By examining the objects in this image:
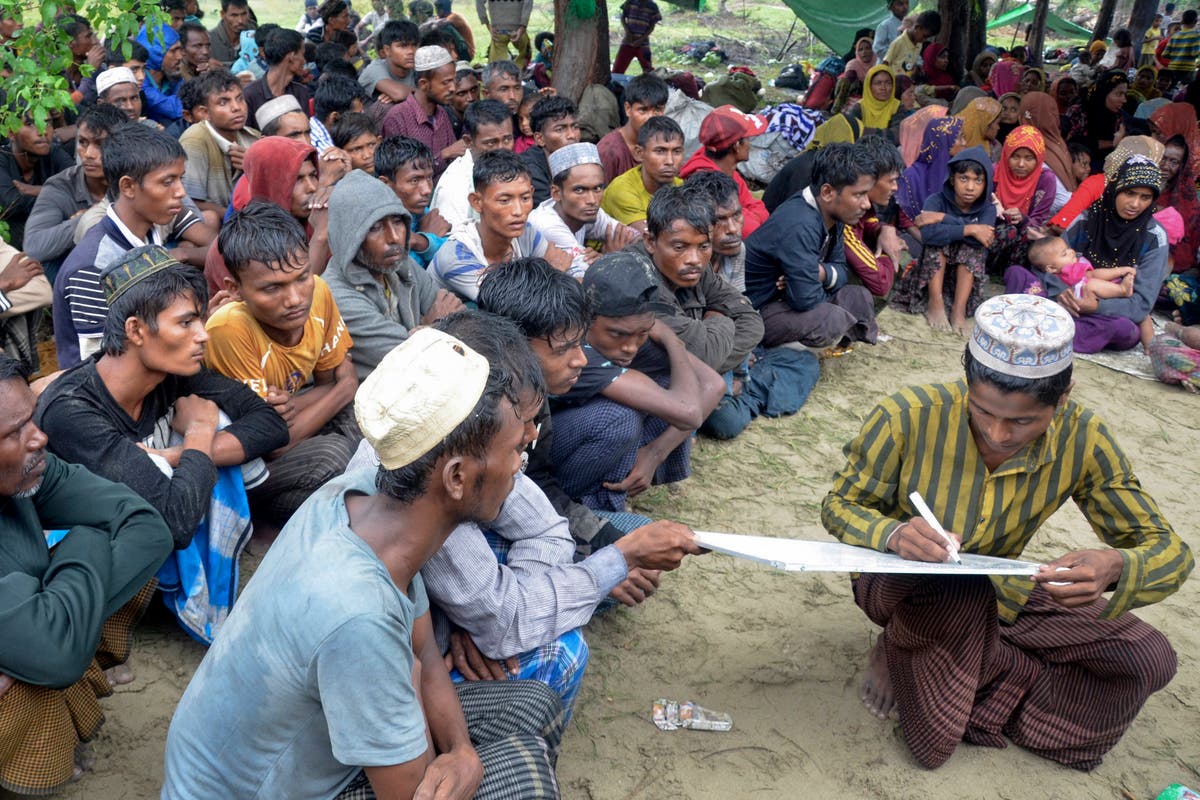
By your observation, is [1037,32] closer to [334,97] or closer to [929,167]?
[929,167]

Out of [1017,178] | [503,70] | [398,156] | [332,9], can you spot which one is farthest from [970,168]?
[332,9]

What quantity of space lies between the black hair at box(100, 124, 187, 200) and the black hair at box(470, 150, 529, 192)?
131 centimetres

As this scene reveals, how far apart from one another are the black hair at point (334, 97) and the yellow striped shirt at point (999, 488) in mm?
5089

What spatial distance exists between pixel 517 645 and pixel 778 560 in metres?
0.76

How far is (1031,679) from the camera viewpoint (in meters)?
2.95

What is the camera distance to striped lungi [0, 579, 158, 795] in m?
2.25

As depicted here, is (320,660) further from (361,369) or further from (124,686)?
(361,369)

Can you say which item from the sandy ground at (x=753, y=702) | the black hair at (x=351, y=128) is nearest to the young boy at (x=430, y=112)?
the black hair at (x=351, y=128)

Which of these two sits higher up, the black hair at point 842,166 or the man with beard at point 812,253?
the black hair at point 842,166

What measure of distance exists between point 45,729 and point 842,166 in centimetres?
441

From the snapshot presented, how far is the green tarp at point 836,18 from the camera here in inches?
557

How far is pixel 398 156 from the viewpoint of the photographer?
16.2 feet

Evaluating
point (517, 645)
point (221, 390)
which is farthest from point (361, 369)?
point (517, 645)

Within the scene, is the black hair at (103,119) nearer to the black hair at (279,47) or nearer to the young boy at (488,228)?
the young boy at (488,228)
